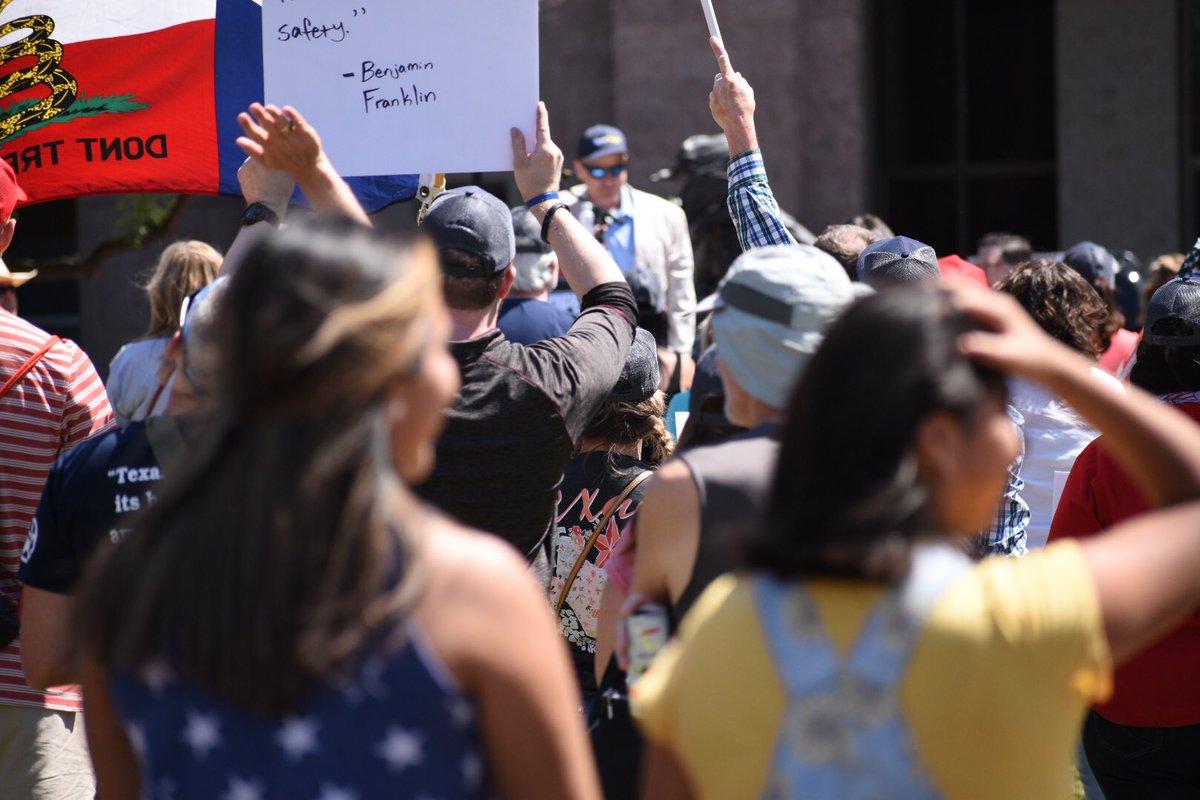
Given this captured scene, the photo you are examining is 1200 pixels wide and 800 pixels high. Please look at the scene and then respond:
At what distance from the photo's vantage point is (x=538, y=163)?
3359 mm

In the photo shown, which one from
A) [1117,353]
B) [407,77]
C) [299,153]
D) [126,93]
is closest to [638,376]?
[407,77]

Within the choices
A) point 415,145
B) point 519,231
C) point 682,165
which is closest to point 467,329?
point 415,145

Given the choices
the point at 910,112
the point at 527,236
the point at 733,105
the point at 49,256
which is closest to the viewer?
the point at 733,105

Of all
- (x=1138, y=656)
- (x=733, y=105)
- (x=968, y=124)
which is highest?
(x=968, y=124)

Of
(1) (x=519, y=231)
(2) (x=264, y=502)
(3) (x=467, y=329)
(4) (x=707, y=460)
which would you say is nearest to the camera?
(2) (x=264, y=502)

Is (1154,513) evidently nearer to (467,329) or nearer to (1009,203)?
(467,329)

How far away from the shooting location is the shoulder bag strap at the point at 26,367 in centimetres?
326

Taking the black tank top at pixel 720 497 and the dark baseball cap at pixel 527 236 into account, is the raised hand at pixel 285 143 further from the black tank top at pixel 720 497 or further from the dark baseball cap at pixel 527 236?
the dark baseball cap at pixel 527 236

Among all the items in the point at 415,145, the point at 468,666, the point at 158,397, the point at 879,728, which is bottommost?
the point at 879,728

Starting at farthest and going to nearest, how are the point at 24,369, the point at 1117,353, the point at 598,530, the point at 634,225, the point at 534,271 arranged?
the point at 634,225, the point at 1117,353, the point at 534,271, the point at 598,530, the point at 24,369

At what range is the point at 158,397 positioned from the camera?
2.49m

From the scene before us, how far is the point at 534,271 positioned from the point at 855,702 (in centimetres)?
332

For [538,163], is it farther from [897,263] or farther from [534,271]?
[534,271]

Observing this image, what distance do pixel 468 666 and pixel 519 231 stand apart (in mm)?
3774
